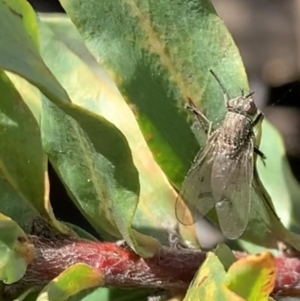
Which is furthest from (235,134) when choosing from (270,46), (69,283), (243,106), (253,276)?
(270,46)

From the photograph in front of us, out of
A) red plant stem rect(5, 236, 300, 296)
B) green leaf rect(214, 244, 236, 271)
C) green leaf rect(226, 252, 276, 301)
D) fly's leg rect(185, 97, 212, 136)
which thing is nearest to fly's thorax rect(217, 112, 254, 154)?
fly's leg rect(185, 97, 212, 136)

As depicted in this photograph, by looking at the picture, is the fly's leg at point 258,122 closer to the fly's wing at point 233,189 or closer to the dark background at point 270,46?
the fly's wing at point 233,189

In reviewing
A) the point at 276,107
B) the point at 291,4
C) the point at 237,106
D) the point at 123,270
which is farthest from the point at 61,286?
the point at 291,4

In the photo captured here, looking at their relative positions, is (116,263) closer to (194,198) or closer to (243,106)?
(194,198)

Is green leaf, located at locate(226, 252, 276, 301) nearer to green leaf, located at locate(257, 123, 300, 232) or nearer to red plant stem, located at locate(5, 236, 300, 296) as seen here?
red plant stem, located at locate(5, 236, 300, 296)

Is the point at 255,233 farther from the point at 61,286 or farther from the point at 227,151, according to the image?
the point at 61,286
